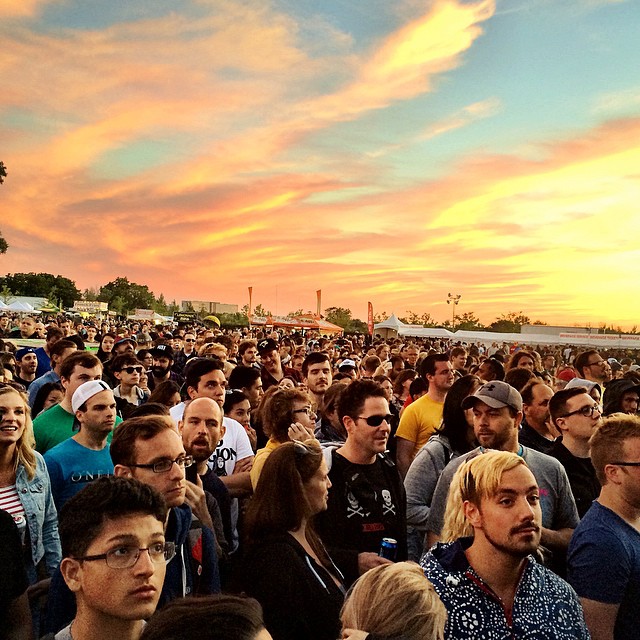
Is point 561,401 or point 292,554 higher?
point 561,401

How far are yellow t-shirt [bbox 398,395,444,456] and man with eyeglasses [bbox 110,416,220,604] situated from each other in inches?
123

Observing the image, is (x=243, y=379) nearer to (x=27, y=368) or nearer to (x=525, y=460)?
(x=525, y=460)

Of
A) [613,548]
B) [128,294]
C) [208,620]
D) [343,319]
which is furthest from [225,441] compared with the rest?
[128,294]

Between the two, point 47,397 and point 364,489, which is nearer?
point 364,489

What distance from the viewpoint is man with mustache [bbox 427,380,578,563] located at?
378 centimetres

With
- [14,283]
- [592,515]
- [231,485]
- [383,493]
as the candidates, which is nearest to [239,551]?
[231,485]

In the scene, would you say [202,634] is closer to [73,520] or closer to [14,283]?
[73,520]

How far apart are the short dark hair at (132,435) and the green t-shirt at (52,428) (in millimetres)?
1874

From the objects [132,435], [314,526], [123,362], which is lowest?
[314,526]

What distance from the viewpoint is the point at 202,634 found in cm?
131

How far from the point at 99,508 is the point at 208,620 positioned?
0.91m

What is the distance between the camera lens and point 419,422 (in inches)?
228

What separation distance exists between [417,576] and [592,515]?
4.63 ft

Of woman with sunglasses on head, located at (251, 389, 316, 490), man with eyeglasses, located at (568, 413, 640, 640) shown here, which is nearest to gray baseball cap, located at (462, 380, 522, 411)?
man with eyeglasses, located at (568, 413, 640, 640)
